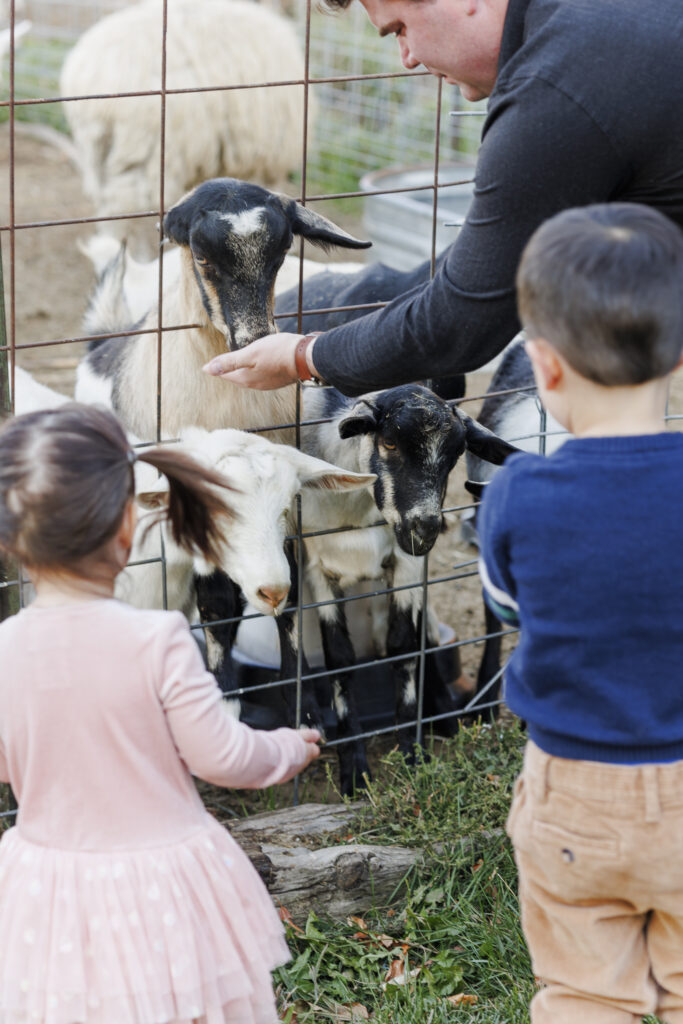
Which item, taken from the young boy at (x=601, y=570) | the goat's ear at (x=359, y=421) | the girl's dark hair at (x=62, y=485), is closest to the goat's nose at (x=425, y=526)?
the goat's ear at (x=359, y=421)

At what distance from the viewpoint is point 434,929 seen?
9.22ft

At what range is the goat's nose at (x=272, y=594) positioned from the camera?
2703mm

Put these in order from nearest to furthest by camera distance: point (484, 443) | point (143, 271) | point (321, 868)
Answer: point (321, 868), point (484, 443), point (143, 271)

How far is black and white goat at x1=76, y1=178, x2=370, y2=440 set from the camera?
288 cm

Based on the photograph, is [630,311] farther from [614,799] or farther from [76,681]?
[76,681]

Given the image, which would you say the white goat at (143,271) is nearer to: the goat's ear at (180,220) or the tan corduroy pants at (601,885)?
the goat's ear at (180,220)

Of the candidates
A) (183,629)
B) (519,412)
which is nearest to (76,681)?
(183,629)

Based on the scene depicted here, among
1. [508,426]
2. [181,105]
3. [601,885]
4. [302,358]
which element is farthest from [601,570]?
[181,105]

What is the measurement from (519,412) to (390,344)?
58.9 inches

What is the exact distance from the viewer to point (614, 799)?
1762 millimetres

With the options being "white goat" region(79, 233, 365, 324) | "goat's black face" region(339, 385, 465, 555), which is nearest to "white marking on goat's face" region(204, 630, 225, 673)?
"goat's black face" region(339, 385, 465, 555)

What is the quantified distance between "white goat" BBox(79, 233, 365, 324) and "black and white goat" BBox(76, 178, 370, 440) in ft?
3.02

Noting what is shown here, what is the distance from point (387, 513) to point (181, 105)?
5.13 metres

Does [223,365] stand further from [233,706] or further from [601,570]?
[601,570]
